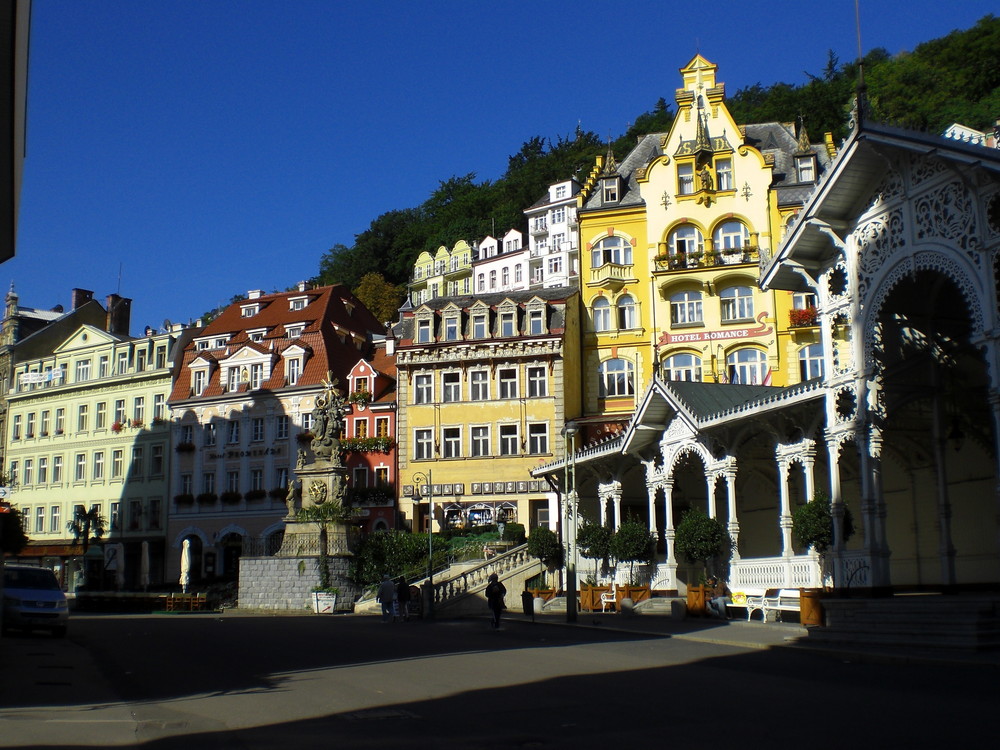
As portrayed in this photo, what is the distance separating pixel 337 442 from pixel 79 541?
93.9ft

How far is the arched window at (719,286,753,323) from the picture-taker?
48.5m

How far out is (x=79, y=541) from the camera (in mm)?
66062

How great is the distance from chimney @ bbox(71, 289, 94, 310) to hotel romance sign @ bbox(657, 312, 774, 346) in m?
47.6

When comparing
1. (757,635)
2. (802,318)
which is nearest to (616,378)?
(802,318)

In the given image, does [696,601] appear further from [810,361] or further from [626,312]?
[626,312]

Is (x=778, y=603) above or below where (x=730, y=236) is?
below

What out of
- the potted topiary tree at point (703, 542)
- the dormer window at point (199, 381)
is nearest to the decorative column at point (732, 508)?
the potted topiary tree at point (703, 542)

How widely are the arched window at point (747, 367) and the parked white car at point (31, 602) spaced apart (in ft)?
101

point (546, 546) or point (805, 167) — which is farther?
point (805, 167)

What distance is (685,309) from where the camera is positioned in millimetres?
49406

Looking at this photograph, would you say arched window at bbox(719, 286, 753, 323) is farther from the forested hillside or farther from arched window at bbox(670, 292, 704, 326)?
the forested hillside

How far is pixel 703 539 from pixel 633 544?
4974 mm

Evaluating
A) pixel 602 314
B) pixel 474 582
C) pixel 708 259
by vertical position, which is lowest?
→ pixel 474 582

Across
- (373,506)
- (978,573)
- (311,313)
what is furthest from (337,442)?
(978,573)
